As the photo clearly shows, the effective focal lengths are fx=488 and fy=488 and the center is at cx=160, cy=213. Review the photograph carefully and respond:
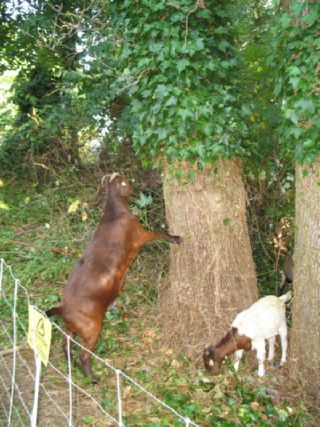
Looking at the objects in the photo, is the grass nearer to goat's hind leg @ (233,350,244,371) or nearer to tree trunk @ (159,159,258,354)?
goat's hind leg @ (233,350,244,371)

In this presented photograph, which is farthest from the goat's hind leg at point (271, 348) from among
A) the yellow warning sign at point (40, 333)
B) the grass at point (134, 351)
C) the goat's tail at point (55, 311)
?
the yellow warning sign at point (40, 333)

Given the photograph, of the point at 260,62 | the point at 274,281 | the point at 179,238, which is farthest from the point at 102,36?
the point at 274,281

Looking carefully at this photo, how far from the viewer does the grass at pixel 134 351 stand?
434cm

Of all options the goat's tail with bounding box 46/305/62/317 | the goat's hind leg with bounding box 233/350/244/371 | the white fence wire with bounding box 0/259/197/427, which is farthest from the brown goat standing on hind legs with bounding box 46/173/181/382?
the goat's hind leg with bounding box 233/350/244/371

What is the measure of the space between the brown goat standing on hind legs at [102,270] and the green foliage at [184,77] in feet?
2.52

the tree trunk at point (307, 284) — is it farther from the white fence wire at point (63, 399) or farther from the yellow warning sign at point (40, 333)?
the yellow warning sign at point (40, 333)

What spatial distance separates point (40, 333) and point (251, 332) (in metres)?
2.31

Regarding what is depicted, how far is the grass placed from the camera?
4340 mm

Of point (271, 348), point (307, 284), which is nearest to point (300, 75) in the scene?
point (307, 284)

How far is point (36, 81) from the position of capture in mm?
9953

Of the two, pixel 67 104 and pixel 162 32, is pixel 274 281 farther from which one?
pixel 67 104

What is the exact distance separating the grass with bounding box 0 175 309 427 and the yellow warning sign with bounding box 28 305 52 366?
1387mm

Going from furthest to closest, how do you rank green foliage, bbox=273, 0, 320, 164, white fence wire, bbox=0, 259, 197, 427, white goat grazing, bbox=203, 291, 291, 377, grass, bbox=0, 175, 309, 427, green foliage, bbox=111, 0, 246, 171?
white goat grazing, bbox=203, 291, 291, 377, green foliage, bbox=111, 0, 246, 171, grass, bbox=0, 175, 309, 427, white fence wire, bbox=0, 259, 197, 427, green foliage, bbox=273, 0, 320, 164

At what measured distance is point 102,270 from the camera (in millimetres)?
4973
